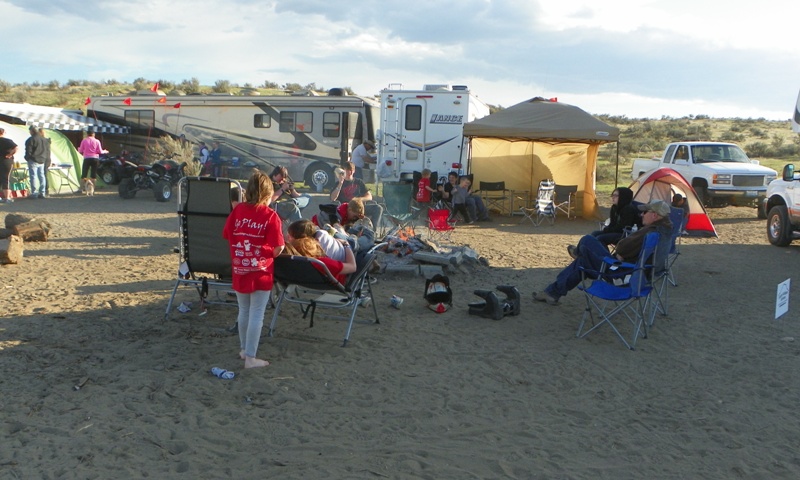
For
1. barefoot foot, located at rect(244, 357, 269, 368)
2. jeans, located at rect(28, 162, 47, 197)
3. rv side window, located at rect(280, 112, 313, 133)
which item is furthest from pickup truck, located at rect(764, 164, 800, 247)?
jeans, located at rect(28, 162, 47, 197)

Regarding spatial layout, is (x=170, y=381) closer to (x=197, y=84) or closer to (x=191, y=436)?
(x=191, y=436)

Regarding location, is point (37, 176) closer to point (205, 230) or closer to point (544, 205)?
point (544, 205)

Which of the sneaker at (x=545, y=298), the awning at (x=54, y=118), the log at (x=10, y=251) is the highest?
the awning at (x=54, y=118)

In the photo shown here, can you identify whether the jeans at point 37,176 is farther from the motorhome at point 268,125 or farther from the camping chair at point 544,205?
the camping chair at point 544,205

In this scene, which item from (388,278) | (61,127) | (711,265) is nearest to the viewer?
(388,278)

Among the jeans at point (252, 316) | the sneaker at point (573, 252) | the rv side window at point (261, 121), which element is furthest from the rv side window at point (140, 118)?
the jeans at point (252, 316)

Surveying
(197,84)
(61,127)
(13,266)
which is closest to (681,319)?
(13,266)

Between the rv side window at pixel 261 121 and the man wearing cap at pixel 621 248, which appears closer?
the man wearing cap at pixel 621 248

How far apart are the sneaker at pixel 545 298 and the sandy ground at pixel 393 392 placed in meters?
Answer: 0.10

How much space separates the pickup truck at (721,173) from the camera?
14109 mm

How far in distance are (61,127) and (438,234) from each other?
12.1 m

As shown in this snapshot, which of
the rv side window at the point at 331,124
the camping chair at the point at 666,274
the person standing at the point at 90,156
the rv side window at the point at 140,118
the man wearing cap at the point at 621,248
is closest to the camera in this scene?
the man wearing cap at the point at 621,248

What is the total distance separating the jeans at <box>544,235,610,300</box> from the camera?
20.0 ft

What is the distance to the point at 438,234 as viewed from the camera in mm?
10219
